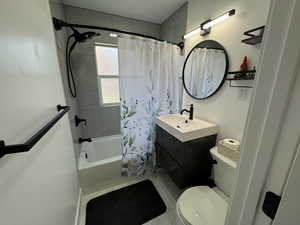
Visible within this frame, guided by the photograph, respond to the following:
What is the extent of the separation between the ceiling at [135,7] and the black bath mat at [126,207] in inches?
99.4

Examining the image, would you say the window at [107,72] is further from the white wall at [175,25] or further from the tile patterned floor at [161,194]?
the tile patterned floor at [161,194]

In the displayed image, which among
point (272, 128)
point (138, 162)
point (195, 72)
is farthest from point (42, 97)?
point (195, 72)

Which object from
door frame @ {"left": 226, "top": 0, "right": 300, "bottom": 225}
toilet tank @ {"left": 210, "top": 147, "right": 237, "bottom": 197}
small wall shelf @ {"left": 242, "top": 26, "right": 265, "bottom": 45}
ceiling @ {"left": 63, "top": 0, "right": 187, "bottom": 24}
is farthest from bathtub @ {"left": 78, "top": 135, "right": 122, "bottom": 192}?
ceiling @ {"left": 63, "top": 0, "right": 187, "bottom": 24}

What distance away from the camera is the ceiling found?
5.62 ft

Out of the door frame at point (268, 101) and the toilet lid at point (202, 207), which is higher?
the door frame at point (268, 101)

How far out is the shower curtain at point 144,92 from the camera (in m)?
1.54

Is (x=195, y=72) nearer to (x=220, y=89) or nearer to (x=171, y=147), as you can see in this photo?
(x=220, y=89)

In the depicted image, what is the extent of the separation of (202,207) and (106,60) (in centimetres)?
244

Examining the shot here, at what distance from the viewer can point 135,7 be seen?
1.83 metres

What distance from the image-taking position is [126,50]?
1.48 m

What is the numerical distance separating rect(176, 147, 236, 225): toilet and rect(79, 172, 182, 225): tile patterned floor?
45 centimetres

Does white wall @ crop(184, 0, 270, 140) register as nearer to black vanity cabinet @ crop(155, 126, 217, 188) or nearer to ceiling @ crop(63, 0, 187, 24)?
black vanity cabinet @ crop(155, 126, 217, 188)

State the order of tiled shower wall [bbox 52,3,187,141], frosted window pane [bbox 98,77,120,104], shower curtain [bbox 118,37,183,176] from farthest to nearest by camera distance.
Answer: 1. frosted window pane [bbox 98,77,120,104]
2. tiled shower wall [bbox 52,3,187,141]
3. shower curtain [bbox 118,37,183,176]

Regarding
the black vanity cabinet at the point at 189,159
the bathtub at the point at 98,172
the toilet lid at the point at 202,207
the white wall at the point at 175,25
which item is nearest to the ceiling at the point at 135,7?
the white wall at the point at 175,25
